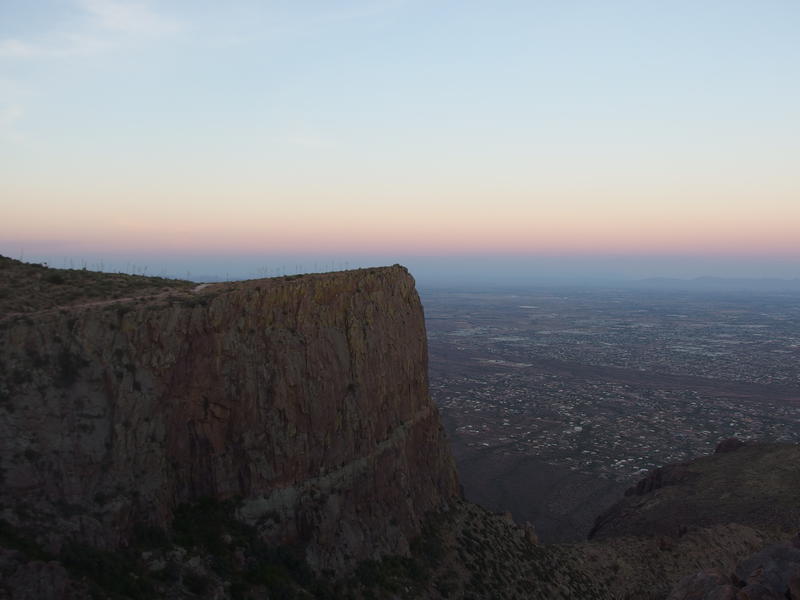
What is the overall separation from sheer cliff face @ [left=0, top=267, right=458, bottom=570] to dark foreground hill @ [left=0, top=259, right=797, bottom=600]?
0.05 meters

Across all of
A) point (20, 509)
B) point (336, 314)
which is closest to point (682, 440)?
point (336, 314)

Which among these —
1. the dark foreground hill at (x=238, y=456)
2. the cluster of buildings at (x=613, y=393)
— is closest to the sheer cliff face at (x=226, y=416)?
the dark foreground hill at (x=238, y=456)

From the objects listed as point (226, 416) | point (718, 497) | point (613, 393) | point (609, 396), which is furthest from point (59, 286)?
point (613, 393)

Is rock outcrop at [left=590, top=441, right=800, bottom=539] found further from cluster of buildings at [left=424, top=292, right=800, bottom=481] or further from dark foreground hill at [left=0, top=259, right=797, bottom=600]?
cluster of buildings at [left=424, top=292, right=800, bottom=481]

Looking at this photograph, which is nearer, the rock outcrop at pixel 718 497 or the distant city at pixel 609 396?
the rock outcrop at pixel 718 497

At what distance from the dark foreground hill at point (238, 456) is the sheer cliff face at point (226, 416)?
0.17 feet

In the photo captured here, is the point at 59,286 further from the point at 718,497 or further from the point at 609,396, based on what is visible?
the point at 609,396

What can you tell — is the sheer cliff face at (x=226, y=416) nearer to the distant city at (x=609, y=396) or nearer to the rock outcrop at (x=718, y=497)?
the rock outcrop at (x=718, y=497)

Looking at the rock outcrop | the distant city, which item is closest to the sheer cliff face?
the rock outcrop

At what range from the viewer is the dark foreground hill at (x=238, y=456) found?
47.1ft

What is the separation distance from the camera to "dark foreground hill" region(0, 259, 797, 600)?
14367 mm

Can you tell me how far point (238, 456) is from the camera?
1830 centimetres

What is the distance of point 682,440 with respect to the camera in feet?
213

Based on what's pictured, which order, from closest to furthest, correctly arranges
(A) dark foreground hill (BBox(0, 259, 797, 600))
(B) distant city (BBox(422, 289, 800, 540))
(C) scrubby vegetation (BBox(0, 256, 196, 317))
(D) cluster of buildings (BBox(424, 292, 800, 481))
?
(A) dark foreground hill (BBox(0, 259, 797, 600)) < (C) scrubby vegetation (BBox(0, 256, 196, 317)) < (B) distant city (BBox(422, 289, 800, 540)) < (D) cluster of buildings (BBox(424, 292, 800, 481))
